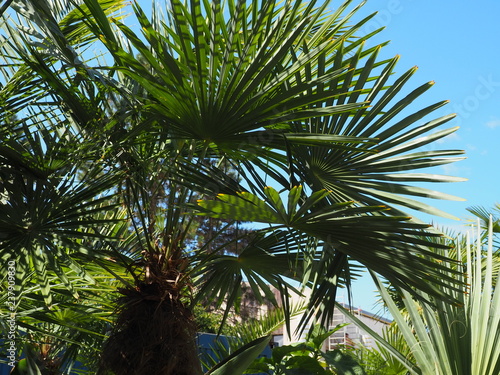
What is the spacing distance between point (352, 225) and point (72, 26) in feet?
6.51

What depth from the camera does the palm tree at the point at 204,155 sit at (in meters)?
2.17

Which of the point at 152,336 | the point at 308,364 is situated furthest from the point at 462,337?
the point at 308,364

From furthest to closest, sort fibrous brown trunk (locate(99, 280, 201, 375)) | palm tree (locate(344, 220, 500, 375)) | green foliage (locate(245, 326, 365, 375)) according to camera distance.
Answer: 1. green foliage (locate(245, 326, 365, 375))
2. fibrous brown trunk (locate(99, 280, 201, 375))
3. palm tree (locate(344, 220, 500, 375))

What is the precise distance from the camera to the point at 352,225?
2180mm

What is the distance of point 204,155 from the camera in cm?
256

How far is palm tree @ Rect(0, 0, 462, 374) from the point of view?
2174 millimetres

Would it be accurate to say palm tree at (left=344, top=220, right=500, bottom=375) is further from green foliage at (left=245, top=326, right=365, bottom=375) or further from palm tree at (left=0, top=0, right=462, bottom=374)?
green foliage at (left=245, top=326, right=365, bottom=375)

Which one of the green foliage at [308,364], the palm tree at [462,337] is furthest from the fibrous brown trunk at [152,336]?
the green foliage at [308,364]

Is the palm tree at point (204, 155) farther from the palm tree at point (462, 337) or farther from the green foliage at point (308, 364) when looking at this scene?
the green foliage at point (308, 364)

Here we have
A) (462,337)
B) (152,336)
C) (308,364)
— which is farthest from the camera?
(308,364)

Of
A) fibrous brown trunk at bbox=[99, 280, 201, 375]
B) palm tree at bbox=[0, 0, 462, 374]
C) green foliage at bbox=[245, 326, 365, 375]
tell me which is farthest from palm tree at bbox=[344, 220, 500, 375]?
green foliage at bbox=[245, 326, 365, 375]

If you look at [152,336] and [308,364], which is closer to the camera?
[152,336]

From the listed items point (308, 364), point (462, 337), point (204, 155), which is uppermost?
point (204, 155)

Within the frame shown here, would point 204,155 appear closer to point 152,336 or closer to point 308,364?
point 152,336
